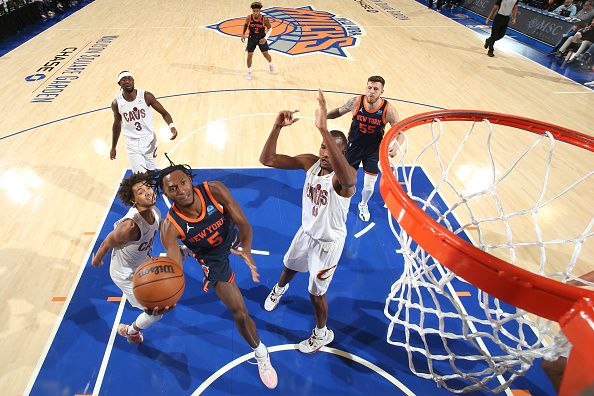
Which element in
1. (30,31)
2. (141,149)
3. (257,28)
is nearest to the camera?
(141,149)

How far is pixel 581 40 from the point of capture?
10.1 meters

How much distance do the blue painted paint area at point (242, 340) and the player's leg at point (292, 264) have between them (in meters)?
0.12

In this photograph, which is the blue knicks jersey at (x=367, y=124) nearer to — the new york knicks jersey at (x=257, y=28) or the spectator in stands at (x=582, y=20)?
the new york knicks jersey at (x=257, y=28)

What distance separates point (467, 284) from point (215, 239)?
2690mm

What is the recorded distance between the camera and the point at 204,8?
13992mm

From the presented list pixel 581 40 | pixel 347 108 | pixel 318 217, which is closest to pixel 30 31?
pixel 347 108

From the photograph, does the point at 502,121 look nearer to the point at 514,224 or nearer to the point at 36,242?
the point at 514,224

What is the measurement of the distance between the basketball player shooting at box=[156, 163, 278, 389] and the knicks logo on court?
8.23 meters

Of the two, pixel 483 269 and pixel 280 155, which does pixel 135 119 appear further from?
pixel 483 269

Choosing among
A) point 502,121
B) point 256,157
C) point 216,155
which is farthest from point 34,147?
point 502,121

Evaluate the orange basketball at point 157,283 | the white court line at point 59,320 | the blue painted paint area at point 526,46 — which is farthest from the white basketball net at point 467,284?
the blue painted paint area at point 526,46

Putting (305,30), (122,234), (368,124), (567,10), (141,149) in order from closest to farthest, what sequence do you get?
(122,234)
(368,124)
(141,149)
(567,10)
(305,30)

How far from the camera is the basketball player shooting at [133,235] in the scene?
105 inches

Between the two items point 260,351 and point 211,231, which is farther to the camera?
point 260,351
